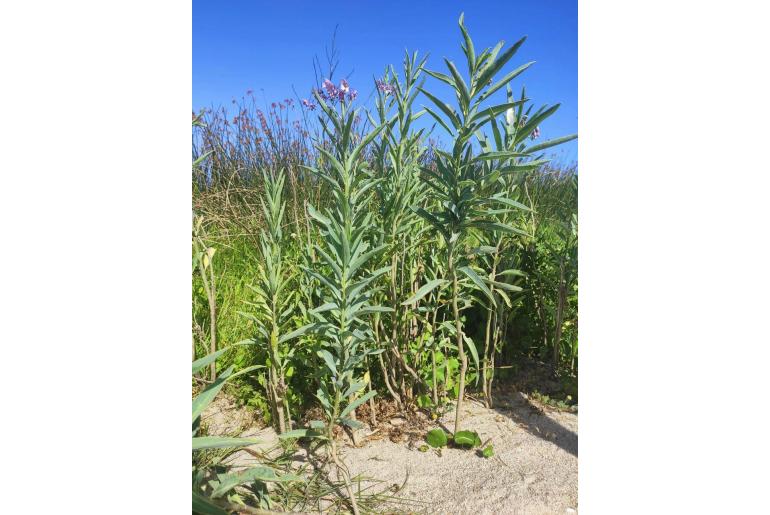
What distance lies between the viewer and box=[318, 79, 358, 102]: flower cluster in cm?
126


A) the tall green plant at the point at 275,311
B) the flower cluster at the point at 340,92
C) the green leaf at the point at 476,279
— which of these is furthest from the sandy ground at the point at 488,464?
the flower cluster at the point at 340,92

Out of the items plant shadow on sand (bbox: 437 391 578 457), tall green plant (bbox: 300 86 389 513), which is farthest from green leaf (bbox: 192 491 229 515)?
plant shadow on sand (bbox: 437 391 578 457)

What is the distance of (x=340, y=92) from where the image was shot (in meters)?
1.27

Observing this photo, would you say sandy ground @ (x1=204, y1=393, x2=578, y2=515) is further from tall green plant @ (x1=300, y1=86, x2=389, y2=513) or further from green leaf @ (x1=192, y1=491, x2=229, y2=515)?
green leaf @ (x1=192, y1=491, x2=229, y2=515)

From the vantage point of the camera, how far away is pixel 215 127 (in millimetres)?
2123

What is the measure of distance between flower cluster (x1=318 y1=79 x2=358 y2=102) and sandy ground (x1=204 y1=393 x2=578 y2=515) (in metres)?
0.85

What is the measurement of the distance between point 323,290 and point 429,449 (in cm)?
52

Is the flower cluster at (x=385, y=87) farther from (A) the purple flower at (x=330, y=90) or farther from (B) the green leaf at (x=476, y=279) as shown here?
(B) the green leaf at (x=476, y=279)

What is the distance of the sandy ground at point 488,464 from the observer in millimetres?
1227

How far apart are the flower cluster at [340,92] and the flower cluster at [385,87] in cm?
21
